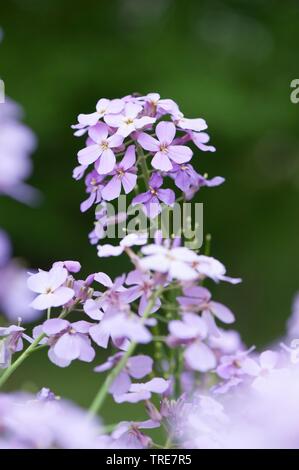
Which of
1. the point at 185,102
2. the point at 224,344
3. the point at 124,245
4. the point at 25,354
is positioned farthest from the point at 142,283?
the point at 185,102

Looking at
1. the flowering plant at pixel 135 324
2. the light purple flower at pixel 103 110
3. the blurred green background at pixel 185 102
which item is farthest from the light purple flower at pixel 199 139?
the blurred green background at pixel 185 102

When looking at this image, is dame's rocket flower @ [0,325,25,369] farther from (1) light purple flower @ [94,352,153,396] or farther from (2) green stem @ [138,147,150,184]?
(2) green stem @ [138,147,150,184]

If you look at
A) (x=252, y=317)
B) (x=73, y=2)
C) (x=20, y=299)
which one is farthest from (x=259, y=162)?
(x=20, y=299)

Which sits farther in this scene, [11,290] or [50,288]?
[50,288]

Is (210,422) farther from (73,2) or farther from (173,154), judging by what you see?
(73,2)

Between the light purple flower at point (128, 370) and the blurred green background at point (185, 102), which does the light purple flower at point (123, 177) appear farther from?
the blurred green background at point (185, 102)

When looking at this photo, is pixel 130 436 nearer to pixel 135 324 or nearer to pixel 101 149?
pixel 135 324

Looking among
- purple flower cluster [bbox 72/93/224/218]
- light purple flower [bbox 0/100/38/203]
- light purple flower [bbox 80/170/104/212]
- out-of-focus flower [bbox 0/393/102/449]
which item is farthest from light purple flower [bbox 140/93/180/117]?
out-of-focus flower [bbox 0/393/102/449]
